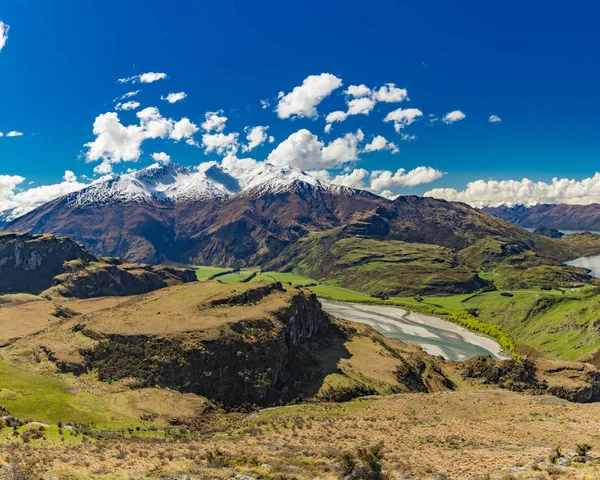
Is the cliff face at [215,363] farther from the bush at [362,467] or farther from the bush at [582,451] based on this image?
the bush at [582,451]

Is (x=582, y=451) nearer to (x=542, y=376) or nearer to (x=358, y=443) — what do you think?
(x=358, y=443)

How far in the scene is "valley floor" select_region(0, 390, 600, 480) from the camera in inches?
1315

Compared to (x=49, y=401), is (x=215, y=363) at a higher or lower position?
higher

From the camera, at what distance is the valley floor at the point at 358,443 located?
33406 mm

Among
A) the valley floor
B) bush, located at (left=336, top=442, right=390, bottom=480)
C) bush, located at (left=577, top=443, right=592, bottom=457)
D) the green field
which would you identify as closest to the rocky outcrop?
the valley floor

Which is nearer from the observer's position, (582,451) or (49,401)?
(582,451)

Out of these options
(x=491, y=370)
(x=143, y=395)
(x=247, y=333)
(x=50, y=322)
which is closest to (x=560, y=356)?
(x=491, y=370)

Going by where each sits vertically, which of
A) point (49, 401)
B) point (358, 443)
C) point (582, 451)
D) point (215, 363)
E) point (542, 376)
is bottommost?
point (542, 376)

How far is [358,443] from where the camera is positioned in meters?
49.7

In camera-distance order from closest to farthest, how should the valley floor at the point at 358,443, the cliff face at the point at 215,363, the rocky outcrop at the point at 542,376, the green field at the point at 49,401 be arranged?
1. the valley floor at the point at 358,443
2. the green field at the point at 49,401
3. the cliff face at the point at 215,363
4. the rocky outcrop at the point at 542,376

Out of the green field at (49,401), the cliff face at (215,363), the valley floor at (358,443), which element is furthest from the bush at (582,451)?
the cliff face at (215,363)

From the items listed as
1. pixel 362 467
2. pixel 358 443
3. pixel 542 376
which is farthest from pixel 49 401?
pixel 542 376

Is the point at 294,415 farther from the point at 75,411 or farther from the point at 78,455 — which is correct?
the point at 78,455

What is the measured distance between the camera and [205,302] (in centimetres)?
11806
